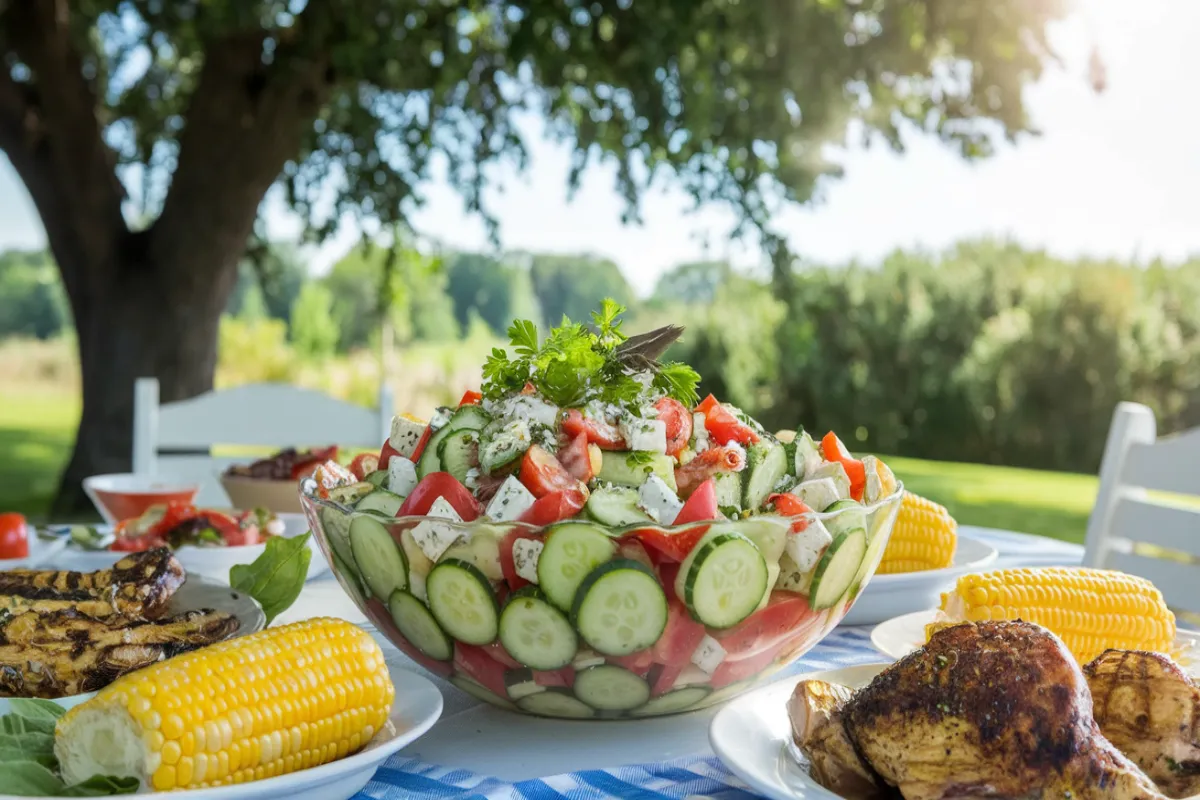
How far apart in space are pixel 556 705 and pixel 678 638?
0.64ft

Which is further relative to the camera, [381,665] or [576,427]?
[576,427]

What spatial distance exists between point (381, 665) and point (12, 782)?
0.37 m

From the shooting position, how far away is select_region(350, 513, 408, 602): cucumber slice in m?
1.33

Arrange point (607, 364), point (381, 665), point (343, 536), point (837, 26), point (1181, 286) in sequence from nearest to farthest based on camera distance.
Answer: point (381, 665)
point (343, 536)
point (607, 364)
point (837, 26)
point (1181, 286)

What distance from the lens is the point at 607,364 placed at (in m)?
1.52

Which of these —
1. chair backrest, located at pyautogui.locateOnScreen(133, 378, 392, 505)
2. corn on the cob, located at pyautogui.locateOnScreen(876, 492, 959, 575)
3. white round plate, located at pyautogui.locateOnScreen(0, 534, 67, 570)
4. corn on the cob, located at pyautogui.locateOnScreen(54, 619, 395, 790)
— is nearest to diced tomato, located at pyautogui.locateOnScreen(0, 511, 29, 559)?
white round plate, located at pyautogui.locateOnScreen(0, 534, 67, 570)

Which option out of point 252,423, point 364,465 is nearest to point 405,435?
point 364,465

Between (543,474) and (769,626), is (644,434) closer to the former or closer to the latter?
(543,474)

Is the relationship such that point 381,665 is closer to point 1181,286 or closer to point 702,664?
point 702,664

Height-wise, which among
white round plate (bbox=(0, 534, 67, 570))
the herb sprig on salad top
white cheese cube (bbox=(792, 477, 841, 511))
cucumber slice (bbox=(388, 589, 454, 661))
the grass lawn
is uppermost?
the herb sprig on salad top

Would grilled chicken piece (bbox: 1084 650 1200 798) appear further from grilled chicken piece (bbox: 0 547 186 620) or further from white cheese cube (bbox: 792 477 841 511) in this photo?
grilled chicken piece (bbox: 0 547 186 620)

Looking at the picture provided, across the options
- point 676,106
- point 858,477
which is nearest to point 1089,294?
point 676,106

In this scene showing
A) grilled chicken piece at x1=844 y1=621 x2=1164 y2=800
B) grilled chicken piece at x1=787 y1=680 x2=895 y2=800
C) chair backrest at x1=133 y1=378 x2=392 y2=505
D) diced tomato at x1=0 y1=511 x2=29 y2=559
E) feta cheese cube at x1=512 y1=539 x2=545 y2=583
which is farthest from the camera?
chair backrest at x1=133 y1=378 x2=392 y2=505

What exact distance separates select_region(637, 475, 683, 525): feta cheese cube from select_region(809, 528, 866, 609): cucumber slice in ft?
0.60
